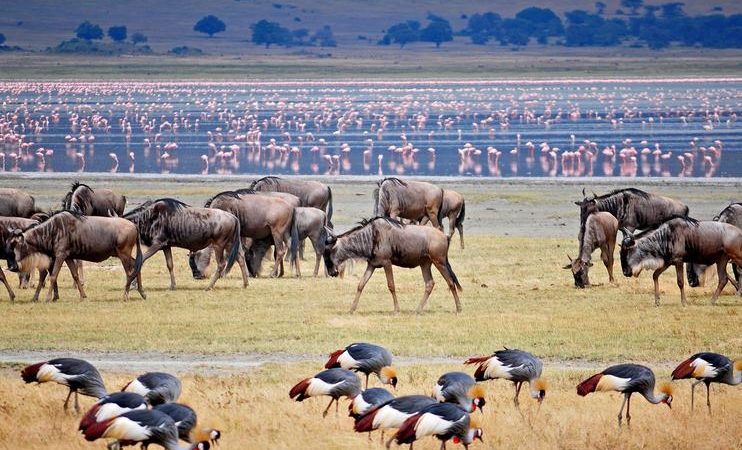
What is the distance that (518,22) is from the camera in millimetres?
197250

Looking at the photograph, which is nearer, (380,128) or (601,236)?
(601,236)

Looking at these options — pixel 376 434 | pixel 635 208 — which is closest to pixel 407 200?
pixel 635 208

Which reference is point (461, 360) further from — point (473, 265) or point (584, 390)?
point (473, 265)

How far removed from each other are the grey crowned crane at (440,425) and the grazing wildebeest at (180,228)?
10281 millimetres

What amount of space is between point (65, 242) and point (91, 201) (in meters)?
4.00

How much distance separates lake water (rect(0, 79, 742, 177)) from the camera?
45812mm

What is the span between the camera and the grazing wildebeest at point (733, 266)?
63.9 feet

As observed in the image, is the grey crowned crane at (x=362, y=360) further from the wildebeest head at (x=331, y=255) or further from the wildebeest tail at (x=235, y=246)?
the wildebeest tail at (x=235, y=246)

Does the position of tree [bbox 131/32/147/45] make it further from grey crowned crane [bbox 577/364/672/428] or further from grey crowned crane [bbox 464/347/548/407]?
grey crowned crane [bbox 577/364/672/428]

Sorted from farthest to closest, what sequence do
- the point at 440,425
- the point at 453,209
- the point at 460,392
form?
the point at 453,209 → the point at 460,392 → the point at 440,425

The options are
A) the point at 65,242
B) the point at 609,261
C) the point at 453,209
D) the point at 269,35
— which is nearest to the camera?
the point at 65,242

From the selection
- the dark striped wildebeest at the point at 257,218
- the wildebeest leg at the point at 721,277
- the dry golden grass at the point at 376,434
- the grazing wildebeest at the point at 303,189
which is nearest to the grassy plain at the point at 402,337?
the dry golden grass at the point at 376,434

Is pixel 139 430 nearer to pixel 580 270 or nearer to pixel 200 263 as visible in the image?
pixel 580 270

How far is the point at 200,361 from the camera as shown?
14922 millimetres
